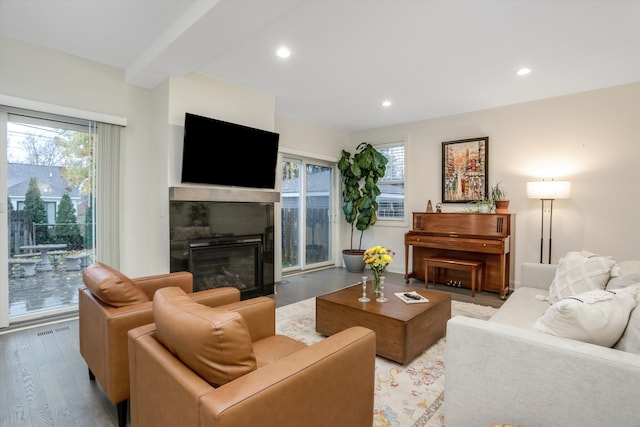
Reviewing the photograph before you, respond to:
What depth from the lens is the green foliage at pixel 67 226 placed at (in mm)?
3344

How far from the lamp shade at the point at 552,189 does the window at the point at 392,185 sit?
214cm

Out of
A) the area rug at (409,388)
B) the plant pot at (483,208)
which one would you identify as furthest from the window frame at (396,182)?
the area rug at (409,388)

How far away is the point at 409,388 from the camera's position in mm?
2090

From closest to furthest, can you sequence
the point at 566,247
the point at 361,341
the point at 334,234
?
1. the point at 361,341
2. the point at 566,247
3. the point at 334,234

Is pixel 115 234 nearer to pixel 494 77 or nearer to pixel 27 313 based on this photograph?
pixel 27 313

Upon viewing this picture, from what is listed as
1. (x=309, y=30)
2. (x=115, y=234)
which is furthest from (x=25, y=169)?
(x=309, y=30)

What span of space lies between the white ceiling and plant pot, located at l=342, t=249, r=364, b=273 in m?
2.78

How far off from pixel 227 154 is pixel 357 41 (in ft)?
6.16

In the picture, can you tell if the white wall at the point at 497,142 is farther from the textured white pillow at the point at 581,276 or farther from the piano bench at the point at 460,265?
the textured white pillow at the point at 581,276

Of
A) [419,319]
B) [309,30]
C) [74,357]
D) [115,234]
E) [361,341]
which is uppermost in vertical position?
[309,30]

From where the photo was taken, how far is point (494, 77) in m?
3.60

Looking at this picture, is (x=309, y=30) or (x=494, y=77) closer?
(x=309, y=30)

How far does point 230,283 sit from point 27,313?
1958 mm

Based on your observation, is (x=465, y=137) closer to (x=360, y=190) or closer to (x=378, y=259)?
(x=360, y=190)
